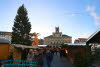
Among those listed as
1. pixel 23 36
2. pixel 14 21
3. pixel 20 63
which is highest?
pixel 14 21

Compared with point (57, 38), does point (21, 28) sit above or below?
below

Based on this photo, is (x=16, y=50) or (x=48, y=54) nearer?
(x=48, y=54)

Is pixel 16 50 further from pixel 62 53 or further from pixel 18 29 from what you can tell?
pixel 18 29

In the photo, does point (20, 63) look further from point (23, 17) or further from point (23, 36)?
point (23, 17)

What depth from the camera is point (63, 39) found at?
171 m

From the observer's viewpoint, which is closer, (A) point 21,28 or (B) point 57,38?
(A) point 21,28

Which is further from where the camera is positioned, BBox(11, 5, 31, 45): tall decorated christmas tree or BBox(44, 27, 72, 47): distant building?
BBox(44, 27, 72, 47): distant building

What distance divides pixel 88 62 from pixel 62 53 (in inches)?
913

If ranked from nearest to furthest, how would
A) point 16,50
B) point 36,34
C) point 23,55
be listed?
point 16,50 → point 23,55 → point 36,34

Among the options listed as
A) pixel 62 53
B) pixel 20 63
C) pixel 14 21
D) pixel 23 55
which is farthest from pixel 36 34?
pixel 20 63

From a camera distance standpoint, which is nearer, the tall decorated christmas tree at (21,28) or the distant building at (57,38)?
the tall decorated christmas tree at (21,28)

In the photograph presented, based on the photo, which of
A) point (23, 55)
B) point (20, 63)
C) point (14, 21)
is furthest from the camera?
point (14, 21)

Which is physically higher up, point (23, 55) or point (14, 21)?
point (14, 21)

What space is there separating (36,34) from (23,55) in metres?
60.7
